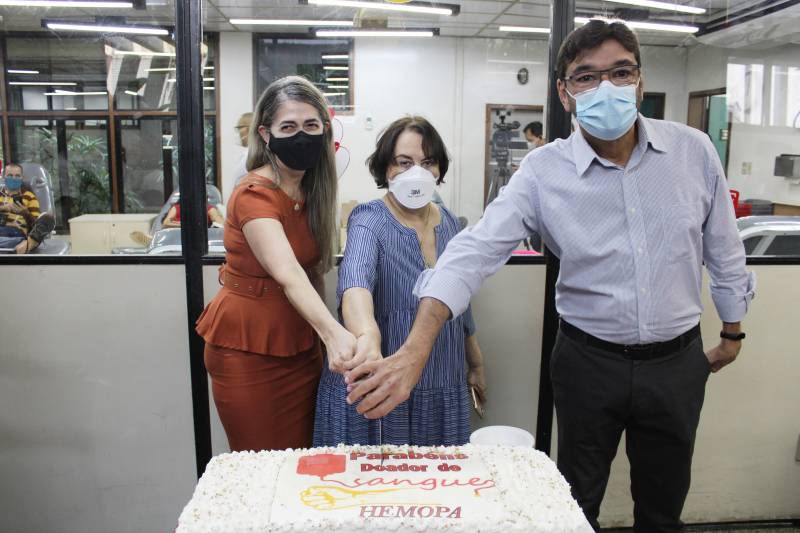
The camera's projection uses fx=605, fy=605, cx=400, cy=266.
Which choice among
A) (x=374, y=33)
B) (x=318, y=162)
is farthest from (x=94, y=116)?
(x=374, y=33)

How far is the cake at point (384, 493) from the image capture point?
3.25 ft

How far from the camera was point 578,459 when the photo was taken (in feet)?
5.50

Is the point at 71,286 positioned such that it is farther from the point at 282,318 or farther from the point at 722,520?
the point at 722,520

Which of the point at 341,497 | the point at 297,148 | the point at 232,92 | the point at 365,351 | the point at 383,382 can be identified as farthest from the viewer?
the point at 232,92

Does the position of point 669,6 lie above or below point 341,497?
above

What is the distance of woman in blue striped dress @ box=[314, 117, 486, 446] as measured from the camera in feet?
5.56

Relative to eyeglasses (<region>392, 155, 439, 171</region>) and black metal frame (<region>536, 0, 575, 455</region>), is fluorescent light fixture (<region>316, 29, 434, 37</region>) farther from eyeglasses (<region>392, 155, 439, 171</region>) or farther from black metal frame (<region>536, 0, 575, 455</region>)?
eyeglasses (<region>392, 155, 439, 171</region>)

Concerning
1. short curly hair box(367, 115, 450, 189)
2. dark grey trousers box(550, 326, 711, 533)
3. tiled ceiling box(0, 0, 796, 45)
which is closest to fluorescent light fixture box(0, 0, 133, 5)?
tiled ceiling box(0, 0, 796, 45)

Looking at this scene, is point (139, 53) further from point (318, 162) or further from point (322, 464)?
point (322, 464)

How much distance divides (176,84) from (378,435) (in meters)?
1.37

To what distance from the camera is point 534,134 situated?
244cm

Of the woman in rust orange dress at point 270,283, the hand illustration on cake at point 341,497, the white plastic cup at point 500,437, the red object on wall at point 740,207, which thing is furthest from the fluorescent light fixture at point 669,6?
the hand illustration on cake at point 341,497

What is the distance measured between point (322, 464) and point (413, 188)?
0.86m

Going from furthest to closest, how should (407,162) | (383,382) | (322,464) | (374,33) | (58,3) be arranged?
1. (374,33)
2. (58,3)
3. (407,162)
4. (383,382)
5. (322,464)
